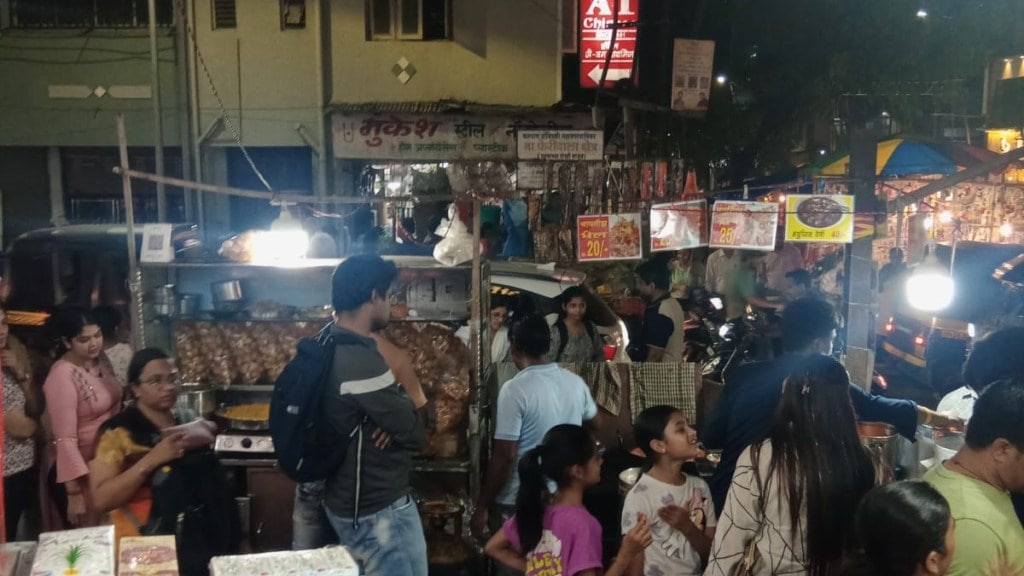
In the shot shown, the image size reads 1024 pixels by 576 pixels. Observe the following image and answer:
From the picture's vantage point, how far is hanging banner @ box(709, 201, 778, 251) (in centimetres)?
861

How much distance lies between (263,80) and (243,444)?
31.0 ft

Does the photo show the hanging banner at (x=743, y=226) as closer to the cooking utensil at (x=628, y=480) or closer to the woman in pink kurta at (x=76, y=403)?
the cooking utensil at (x=628, y=480)

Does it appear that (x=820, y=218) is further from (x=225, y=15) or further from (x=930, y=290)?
(x=225, y=15)

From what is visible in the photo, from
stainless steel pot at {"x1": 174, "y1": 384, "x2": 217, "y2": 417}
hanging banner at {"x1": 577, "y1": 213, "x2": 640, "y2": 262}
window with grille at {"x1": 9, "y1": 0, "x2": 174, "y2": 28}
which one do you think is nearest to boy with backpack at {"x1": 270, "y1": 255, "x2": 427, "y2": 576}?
stainless steel pot at {"x1": 174, "y1": 384, "x2": 217, "y2": 417}

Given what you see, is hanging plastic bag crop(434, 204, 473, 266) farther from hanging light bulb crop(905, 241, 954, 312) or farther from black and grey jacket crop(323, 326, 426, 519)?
hanging light bulb crop(905, 241, 954, 312)

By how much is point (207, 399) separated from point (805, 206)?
566 centimetres

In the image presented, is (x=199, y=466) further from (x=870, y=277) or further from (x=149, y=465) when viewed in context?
(x=870, y=277)

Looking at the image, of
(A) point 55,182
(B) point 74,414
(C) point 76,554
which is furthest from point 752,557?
(A) point 55,182

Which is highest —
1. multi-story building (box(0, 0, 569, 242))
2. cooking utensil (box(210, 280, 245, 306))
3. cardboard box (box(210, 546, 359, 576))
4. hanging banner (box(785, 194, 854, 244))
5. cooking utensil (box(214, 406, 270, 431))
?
multi-story building (box(0, 0, 569, 242))

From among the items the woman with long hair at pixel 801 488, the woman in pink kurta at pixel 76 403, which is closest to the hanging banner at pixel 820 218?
the woman with long hair at pixel 801 488

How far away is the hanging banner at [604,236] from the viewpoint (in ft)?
28.8

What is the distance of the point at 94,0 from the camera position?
1385 centimetres

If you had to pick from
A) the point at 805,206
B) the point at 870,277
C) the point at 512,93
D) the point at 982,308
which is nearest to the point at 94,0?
the point at 512,93

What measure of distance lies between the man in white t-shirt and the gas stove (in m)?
1.83
